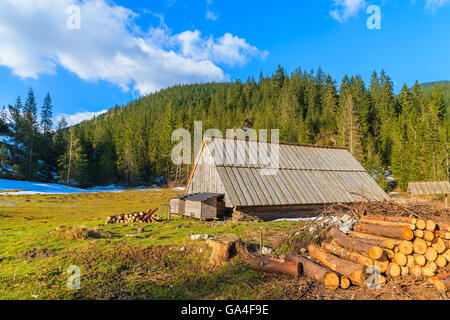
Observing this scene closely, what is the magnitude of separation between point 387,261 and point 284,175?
13567 mm

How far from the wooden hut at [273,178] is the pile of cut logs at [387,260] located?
29.4 feet

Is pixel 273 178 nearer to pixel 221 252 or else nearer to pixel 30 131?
pixel 221 252

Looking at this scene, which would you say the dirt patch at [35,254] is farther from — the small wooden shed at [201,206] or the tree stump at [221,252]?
the small wooden shed at [201,206]

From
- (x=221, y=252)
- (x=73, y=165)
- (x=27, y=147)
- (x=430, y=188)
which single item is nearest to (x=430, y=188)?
(x=430, y=188)

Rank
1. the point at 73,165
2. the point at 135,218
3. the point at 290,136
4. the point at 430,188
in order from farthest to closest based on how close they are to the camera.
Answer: the point at 290,136
the point at 73,165
the point at 430,188
the point at 135,218

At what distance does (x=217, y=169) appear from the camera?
18266 mm

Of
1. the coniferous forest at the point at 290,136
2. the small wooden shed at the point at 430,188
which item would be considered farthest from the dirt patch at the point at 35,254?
the coniferous forest at the point at 290,136

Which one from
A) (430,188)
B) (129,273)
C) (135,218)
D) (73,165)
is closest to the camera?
(129,273)

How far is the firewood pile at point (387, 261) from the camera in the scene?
639 cm

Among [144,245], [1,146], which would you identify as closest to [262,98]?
[1,146]

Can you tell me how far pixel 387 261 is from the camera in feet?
22.3
